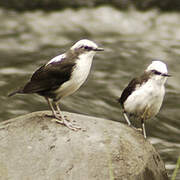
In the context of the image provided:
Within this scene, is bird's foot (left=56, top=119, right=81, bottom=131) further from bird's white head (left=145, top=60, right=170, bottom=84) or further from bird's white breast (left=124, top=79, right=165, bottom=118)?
bird's white head (left=145, top=60, right=170, bottom=84)

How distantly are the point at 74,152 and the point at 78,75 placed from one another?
2.23ft

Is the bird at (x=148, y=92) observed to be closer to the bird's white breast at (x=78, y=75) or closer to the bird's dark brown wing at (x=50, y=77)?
the bird's white breast at (x=78, y=75)

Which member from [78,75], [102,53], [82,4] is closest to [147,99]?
[78,75]

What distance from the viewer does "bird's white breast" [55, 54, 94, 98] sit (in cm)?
529

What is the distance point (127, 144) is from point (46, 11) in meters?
7.87

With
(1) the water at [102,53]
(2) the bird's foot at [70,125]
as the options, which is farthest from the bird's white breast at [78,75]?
(1) the water at [102,53]

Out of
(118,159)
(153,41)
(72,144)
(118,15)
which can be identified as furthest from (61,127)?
(118,15)

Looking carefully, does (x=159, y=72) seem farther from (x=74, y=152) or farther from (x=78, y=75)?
(x=74, y=152)

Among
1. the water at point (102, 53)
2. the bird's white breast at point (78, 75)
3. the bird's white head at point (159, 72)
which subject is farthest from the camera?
the water at point (102, 53)

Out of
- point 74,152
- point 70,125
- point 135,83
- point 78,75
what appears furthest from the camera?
point 135,83

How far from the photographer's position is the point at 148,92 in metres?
5.59

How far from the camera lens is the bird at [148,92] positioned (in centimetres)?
554

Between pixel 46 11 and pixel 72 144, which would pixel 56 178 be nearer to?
pixel 72 144

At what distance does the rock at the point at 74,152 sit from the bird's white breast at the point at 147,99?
251mm
